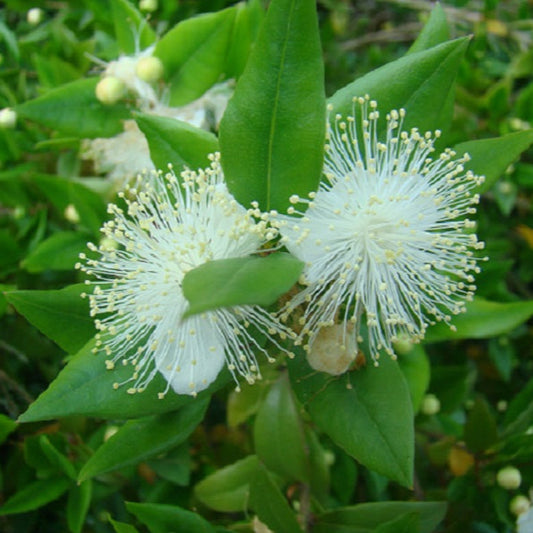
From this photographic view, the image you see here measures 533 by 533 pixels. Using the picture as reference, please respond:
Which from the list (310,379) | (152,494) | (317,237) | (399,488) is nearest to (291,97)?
(317,237)

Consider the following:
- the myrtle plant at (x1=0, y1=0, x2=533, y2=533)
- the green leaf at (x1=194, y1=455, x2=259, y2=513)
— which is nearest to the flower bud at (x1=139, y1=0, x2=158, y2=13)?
the myrtle plant at (x1=0, y1=0, x2=533, y2=533)

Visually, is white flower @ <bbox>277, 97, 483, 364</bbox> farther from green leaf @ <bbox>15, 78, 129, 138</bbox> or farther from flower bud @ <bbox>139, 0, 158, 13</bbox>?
flower bud @ <bbox>139, 0, 158, 13</bbox>

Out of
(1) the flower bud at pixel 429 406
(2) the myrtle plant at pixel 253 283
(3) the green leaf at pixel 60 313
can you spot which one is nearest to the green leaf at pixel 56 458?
(2) the myrtle plant at pixel 253 283

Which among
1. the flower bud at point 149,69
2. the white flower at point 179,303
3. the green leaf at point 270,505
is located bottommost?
the green leaf at point 270,505

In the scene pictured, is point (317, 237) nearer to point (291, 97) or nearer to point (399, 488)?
point (291, 97)

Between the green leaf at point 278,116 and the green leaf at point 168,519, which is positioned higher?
the green leaf at point 278,116

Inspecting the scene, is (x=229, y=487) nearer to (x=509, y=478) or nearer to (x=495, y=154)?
(x=509, y=478)

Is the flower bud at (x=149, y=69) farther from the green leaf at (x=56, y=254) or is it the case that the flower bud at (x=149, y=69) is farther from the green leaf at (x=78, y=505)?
the green leaf at (x=78, y=505)
